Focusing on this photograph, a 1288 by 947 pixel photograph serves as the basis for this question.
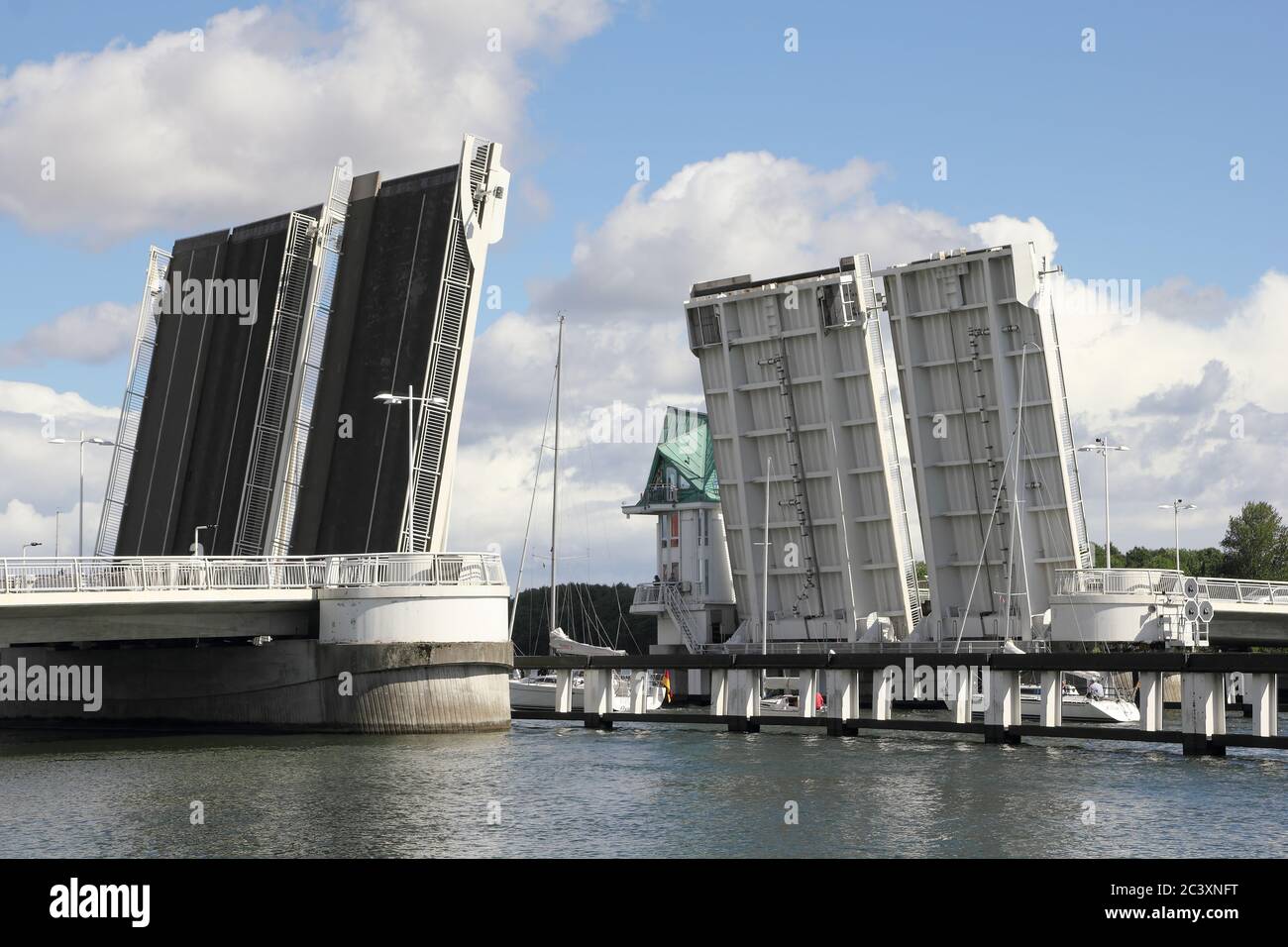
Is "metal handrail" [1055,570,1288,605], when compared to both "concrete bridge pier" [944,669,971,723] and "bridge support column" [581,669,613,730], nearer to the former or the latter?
"concrete bridge pier" [944,669,971,723]

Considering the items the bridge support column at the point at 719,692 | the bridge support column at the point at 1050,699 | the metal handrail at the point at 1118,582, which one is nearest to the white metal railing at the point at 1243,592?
the metal handrail at the point at 1118,582

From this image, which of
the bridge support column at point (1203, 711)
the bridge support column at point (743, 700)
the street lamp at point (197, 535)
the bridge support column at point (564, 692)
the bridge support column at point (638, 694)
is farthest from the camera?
the bridge support column at point (564, 692)

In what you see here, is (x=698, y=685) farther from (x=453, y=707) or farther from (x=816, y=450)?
(x=453, y=707)

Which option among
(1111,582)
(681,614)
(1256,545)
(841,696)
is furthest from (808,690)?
(1256,545)

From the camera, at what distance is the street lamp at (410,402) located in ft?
104

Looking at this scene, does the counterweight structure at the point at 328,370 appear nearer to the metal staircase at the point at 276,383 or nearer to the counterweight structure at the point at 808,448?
the metal staircase at the point at 276,383

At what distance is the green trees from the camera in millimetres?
71438

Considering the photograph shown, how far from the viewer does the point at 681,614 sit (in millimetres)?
56250

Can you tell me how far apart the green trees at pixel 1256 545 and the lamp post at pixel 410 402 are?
160 ft

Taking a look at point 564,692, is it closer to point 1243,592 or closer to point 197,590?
point 197,590

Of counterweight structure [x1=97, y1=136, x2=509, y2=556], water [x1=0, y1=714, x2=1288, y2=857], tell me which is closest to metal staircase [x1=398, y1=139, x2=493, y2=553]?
counterweight structure [x1=97, y1=136, x2=509, y2=556]

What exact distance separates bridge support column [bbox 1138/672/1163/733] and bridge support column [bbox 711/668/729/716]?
9.79 metres
